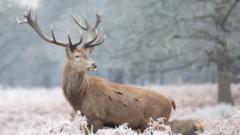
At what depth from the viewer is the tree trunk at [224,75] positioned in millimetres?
24281

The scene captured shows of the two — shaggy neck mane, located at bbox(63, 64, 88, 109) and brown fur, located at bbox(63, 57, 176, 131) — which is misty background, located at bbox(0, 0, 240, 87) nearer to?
brown fur, located at bbox(63, 57, 176, 131)

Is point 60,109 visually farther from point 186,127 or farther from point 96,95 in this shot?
point 96,95

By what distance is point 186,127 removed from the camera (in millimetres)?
14398

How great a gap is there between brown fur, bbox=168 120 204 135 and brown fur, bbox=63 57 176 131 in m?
3.94

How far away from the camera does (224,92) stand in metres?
25.4

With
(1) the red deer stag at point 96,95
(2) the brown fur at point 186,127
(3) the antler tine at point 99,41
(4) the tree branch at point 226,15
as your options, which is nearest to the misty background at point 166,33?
(4) the tree branch at point 226,15

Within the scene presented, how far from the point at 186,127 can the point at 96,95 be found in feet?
17.1

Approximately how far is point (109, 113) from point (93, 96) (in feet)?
1.22

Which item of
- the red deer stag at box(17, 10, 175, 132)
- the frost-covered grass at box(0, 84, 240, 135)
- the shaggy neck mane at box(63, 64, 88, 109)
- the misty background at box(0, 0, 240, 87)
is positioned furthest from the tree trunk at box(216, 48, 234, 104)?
the shaggy neck mane at box(63, 64, 88, 109)

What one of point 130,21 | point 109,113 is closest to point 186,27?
point 130,21

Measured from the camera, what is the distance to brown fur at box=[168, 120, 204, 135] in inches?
562

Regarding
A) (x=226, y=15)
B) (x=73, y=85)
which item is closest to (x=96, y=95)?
(x=73, y=85)

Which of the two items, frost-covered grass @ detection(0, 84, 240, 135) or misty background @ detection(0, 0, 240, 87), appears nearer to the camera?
frost-covered grass @ detection(0, 84, 240, 135)

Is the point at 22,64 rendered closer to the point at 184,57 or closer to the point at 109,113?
the point at 184,57
